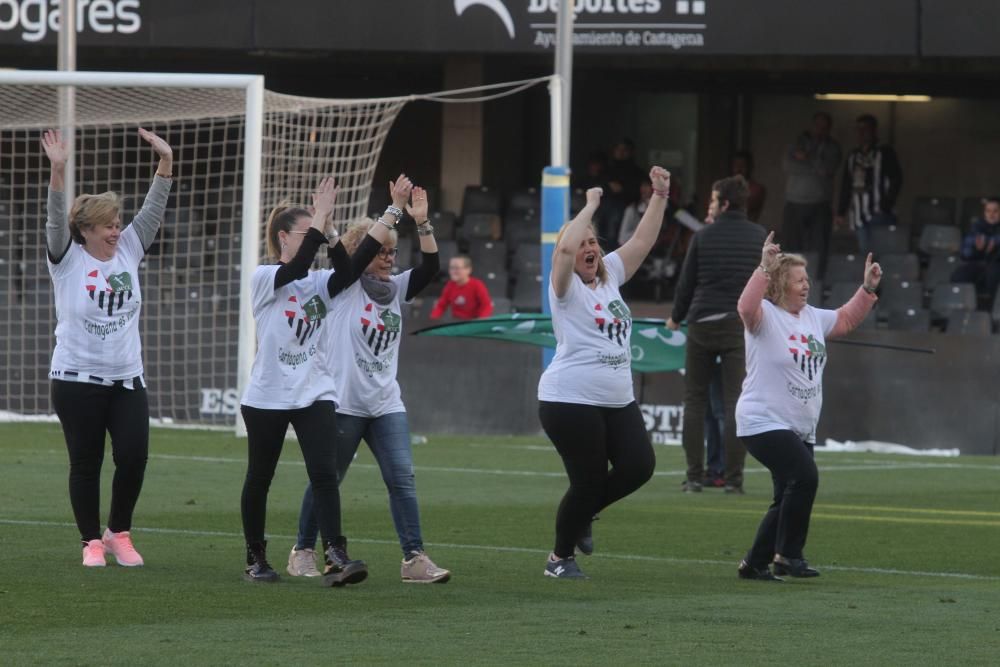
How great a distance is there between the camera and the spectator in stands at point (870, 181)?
2406cm

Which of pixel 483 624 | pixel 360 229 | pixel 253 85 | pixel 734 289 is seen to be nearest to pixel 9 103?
pixel 253 85

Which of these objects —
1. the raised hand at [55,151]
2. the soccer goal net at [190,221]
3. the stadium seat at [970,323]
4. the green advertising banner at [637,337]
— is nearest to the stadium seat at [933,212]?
the stadium seat at [970,323]

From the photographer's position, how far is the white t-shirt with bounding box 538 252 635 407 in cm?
907

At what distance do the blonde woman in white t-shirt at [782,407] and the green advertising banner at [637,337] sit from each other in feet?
24.1

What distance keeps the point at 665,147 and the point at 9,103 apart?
12334 mm

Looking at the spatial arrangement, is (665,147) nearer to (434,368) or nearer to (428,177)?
(428,177)

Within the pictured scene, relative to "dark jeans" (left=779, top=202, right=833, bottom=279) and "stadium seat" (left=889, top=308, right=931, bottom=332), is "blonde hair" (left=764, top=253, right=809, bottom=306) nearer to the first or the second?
"stadium seat" (left=889, top=308, right=931, bottom=332)

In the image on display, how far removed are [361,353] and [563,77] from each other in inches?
411

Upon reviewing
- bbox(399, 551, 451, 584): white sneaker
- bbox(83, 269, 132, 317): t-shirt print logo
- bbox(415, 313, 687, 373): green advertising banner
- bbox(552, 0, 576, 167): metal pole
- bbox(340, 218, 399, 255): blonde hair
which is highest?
bbox(552, 0, 576, 167): metal pole

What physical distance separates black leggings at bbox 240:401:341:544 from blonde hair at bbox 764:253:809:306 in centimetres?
218

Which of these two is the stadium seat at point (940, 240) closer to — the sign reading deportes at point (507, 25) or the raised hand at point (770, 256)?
the sign reading deportes at point (507, 25)

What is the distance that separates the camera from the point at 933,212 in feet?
82.2

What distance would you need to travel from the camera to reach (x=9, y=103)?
18500 millimetres

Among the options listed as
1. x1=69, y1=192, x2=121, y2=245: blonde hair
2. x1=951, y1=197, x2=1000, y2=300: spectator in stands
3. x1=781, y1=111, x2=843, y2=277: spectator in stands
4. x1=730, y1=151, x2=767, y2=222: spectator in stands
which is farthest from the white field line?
x1=781, y1=111, x2=843, y2=277: spectator in stands
